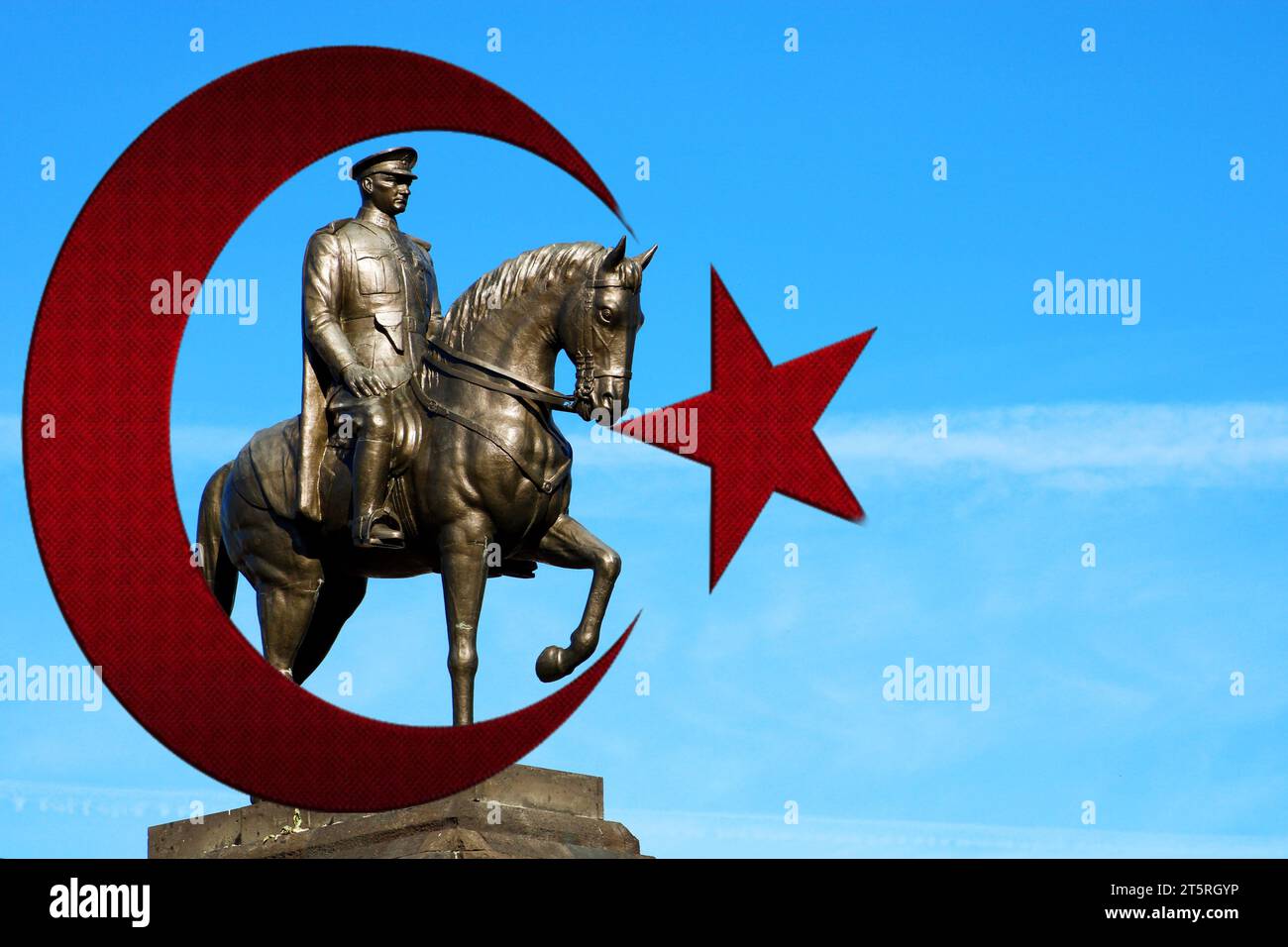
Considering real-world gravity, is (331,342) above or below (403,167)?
below

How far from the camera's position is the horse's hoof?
18.7 meters

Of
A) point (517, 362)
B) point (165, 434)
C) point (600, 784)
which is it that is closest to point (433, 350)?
point (517, 362)

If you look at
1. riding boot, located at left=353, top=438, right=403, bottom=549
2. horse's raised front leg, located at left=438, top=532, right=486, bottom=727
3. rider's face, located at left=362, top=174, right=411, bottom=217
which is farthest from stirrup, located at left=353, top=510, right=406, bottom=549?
rider's face, located at left=362, top=174, right=411, bottom=217

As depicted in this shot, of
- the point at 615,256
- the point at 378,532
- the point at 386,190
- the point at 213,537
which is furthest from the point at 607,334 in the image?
the point at 213,537

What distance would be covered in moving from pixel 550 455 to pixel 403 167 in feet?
8.93

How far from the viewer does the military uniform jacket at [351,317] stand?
19266 millimetres

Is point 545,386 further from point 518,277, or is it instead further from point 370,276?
point 370,276

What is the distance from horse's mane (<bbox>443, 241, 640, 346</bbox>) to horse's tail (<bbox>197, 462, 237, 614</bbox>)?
7.81 feet

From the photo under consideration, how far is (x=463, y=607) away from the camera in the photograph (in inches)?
732

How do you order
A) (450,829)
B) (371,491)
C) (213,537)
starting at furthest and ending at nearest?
(213,537) → (371,491) → (450,829)

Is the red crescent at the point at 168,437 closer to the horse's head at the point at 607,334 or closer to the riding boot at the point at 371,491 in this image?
the horse's head at the point at 607,334

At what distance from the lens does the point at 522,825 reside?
1842cm

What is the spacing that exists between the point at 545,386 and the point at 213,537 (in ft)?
10.6
